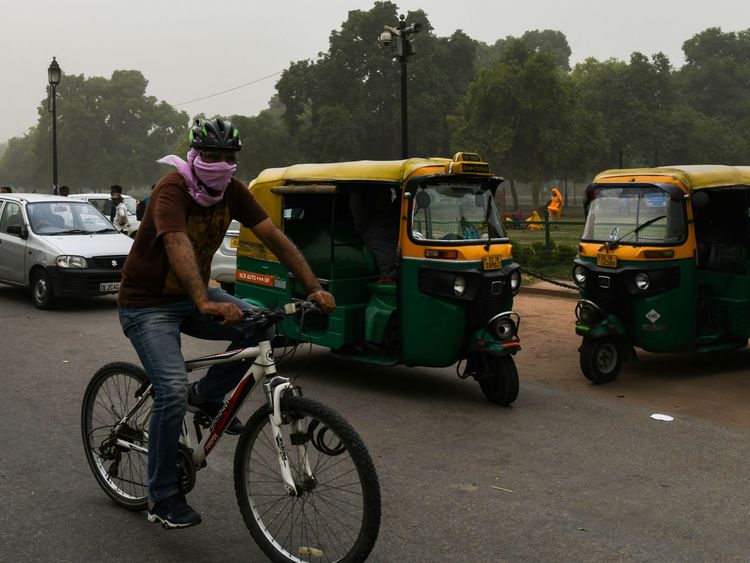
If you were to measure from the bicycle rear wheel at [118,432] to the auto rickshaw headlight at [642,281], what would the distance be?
501 centimetres

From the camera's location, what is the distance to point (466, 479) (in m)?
5.24

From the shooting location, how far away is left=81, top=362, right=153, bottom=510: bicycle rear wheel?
4422mm

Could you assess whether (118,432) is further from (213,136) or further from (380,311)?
(380,311)

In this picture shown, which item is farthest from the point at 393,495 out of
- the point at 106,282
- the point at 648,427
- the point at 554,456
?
the point at 106,282

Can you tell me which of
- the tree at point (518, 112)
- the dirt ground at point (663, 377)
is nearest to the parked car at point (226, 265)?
the dirt ground at point (663, 377)

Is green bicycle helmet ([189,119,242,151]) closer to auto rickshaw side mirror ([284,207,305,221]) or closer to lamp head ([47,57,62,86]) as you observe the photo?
auto rickshaw side mirror ([284,207,305,221])

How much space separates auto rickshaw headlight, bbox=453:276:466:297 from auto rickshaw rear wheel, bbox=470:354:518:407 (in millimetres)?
539

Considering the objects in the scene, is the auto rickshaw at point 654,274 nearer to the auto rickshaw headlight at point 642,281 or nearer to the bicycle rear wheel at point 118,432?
the auto rickshaw headlight at point 642,281

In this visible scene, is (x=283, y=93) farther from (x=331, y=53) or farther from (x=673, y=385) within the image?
(x=673, y=385)

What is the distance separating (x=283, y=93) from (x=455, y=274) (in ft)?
200

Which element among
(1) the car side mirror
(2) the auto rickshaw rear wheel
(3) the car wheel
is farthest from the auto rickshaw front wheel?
(1) the car side mirror

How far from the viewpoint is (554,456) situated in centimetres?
574

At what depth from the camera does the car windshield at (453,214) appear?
7516 millimetres

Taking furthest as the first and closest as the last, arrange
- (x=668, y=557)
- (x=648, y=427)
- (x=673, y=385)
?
(x=673, y=385)
(x=648, y=427)
(x=668, y=557)
